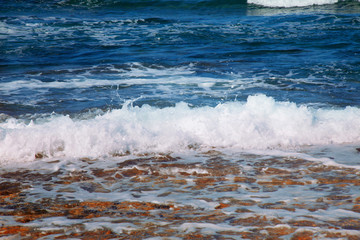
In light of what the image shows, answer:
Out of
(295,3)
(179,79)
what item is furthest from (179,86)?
(295,3)

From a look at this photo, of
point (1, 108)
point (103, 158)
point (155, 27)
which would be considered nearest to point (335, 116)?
point (103, 158)

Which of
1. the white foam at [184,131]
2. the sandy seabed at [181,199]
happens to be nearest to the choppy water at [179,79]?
the white foam at [184,131]

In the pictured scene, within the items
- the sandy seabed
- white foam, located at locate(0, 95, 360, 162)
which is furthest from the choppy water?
the sandy seabed

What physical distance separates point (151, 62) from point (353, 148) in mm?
6041

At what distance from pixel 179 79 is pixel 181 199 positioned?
5201 mm

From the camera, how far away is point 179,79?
8.45 m

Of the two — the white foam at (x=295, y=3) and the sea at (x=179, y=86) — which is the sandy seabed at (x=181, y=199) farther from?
the white foam at (x=295, y=3)

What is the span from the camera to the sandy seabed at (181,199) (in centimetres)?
290

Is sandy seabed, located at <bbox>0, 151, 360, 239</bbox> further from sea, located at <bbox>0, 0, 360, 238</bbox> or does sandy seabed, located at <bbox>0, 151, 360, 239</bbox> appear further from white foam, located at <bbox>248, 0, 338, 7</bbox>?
white foam, located at <bbox>248, 0, 338, 7</bbox>

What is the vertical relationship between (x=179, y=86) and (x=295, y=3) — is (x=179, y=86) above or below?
below

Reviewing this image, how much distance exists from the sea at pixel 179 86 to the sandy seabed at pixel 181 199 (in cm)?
11

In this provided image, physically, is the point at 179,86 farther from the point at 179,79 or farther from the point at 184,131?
the point at 184,131

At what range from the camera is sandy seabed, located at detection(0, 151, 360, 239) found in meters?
2.90

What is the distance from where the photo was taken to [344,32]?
40.5 feet
